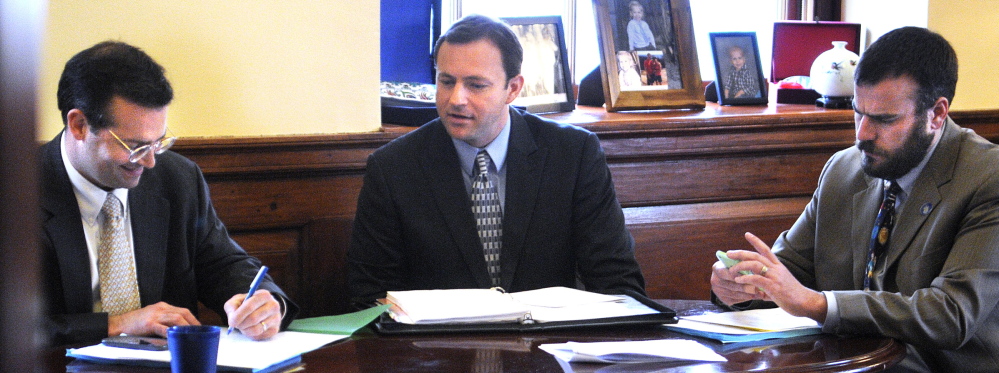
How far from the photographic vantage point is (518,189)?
233cm

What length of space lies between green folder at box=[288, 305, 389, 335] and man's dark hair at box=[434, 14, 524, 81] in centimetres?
86

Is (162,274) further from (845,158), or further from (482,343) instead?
(845,158)

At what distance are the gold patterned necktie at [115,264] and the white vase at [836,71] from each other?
232cm

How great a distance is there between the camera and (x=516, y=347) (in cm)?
157

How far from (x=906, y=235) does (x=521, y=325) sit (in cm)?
87

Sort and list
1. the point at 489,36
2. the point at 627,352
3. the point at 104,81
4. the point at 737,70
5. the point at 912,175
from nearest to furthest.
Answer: the point at 627,352 < the point at 104,81 < the point at 912,175 < the point at 489,36 < the point at 737,70

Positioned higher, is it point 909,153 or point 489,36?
point 489,36

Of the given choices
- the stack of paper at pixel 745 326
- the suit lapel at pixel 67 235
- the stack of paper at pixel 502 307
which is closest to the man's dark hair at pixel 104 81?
the suit lapel at pixel 67 235

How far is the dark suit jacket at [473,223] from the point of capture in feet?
7.45

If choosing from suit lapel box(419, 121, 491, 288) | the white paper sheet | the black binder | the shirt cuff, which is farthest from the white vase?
the white paper sheet

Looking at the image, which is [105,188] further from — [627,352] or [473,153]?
[627,352]

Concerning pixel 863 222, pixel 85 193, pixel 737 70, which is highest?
pixel 737 70

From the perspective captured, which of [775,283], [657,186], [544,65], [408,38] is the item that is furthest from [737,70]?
[775,283]

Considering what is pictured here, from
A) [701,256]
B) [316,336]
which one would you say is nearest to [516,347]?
→ [316,336]
